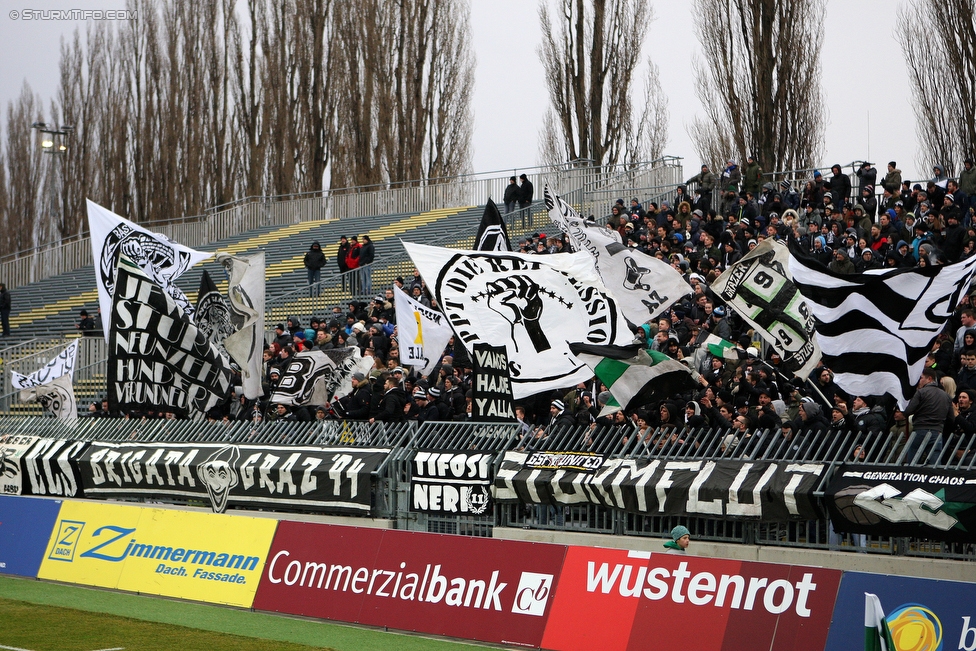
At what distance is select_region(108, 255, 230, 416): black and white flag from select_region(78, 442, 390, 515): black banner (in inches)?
43.8

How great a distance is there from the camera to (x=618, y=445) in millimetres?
15828

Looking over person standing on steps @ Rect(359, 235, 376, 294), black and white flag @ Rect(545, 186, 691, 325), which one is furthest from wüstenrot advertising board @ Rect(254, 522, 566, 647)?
person standing on steps @ Rect(359, 235, 376, 294)

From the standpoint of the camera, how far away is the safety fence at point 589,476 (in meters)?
13.1

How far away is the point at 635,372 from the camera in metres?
15.6

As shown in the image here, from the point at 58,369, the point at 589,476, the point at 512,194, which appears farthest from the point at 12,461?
the point at 512,194

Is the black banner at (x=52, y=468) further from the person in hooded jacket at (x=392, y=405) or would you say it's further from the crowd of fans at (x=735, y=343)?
the person in hooded jacket at (x=392, y=405)

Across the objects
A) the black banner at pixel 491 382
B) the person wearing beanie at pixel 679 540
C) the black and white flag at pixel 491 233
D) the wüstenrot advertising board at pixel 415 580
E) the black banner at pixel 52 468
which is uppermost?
the black and white flag at pixel 491 233

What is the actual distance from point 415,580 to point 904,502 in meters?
5.42

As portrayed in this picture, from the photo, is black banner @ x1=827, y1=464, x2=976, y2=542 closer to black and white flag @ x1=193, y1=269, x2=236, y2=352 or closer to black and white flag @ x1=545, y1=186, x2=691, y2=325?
black and white flag @ x1=545, y1=186, x2=691, y2=325

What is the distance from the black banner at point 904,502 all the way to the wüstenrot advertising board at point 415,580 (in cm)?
334

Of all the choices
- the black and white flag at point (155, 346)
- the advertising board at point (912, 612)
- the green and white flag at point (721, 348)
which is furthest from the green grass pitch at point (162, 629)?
the green and white flag at point (721, 348)

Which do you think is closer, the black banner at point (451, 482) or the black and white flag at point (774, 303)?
the black and white flag at point (774, 303)

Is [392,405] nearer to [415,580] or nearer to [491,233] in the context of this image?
[491,233]

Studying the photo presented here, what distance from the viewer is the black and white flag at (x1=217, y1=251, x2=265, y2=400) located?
20.0 meters
